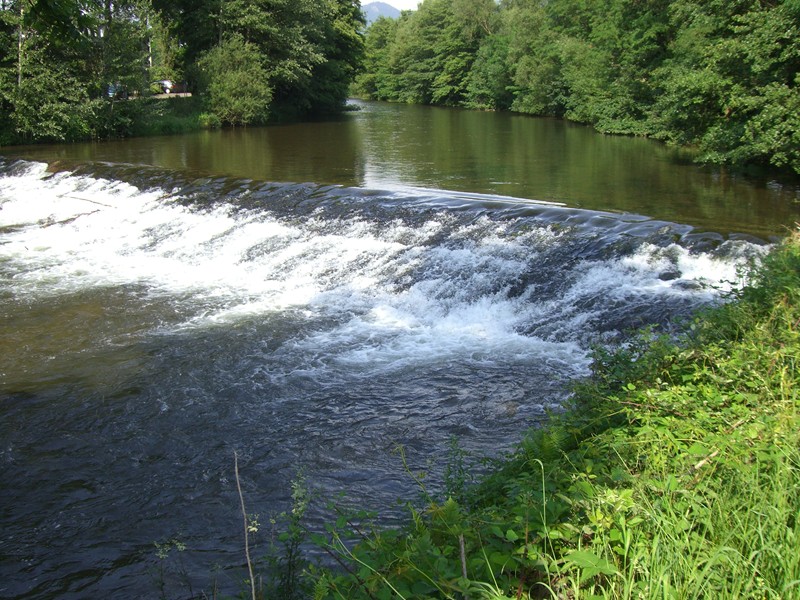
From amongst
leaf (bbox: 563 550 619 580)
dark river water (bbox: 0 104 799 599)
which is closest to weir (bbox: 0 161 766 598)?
dark river water (bbox: 0 104 799 599)

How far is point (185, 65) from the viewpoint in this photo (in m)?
35.9

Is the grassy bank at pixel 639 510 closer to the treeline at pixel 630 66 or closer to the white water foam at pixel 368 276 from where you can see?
the white water foam at pixel 368 276

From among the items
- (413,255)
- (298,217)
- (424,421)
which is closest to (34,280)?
(298,217)

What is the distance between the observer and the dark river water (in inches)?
199

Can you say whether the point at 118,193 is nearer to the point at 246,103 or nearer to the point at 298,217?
the point at 298,217

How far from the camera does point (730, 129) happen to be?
16250 millimetres

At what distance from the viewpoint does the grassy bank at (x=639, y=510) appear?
7.62 feet

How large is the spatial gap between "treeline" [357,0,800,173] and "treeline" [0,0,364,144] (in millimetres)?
11065

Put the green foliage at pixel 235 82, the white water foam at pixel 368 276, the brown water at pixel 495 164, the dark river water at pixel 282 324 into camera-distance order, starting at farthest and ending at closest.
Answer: the green foliage at pixel 235 82
the brown water at pixel 495 164
the white water foam at pixel 368 276
the dark river water at pixel 282 324

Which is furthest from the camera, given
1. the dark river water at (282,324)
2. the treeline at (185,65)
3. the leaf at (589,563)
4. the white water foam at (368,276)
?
the treeline at (185,65)

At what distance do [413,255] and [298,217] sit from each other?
10.8ft

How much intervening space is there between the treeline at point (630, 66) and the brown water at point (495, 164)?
120 centimetres

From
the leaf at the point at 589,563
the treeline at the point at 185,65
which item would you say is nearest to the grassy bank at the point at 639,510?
the leaf at the point at 589,563

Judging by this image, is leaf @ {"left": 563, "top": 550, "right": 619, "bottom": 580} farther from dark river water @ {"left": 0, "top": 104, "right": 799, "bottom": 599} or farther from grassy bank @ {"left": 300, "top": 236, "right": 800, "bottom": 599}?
dark river water @ {"left": 0, "top": 104, "right": 799, "bottom": 599}
